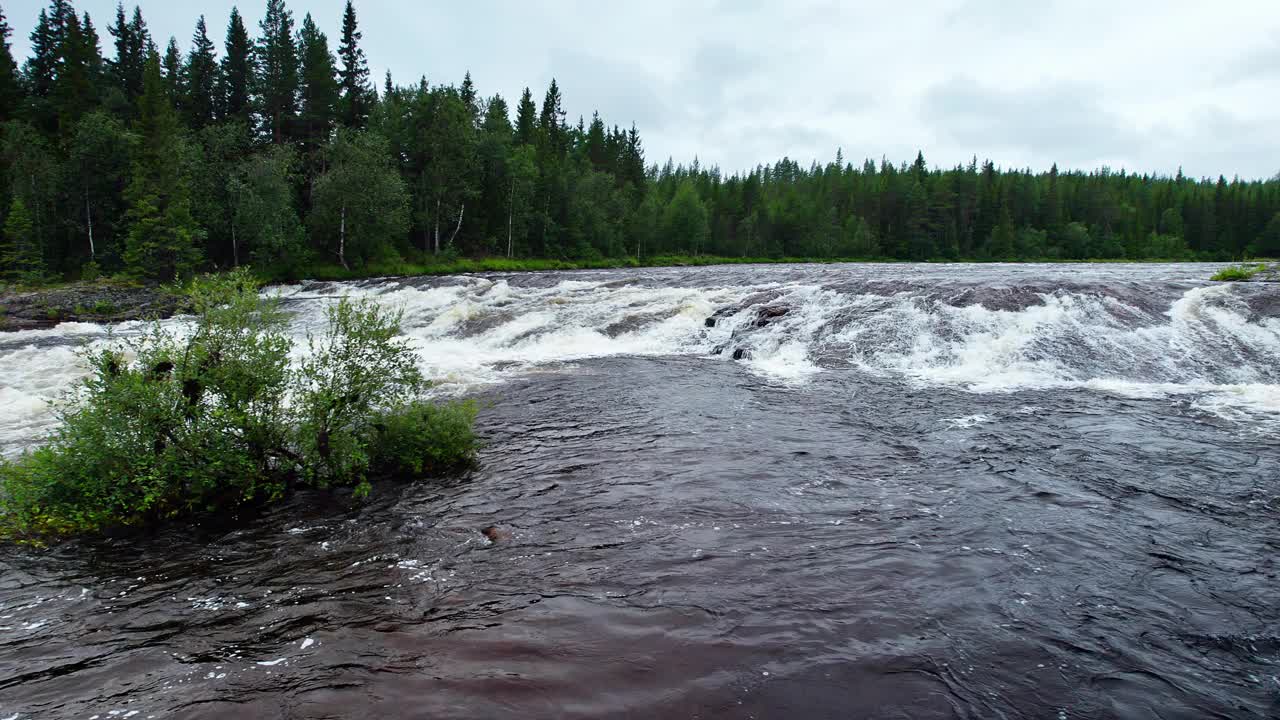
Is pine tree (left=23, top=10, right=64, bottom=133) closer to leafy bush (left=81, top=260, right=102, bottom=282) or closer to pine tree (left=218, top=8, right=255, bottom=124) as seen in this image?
pine tree (left=218, top=8, right=255, bottom=124)

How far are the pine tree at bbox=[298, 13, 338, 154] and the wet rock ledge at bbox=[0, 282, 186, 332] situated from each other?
957 inches

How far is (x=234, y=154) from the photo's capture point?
166 feet

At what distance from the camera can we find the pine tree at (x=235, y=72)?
61094mm

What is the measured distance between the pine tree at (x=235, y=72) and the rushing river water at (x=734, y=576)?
6030cm

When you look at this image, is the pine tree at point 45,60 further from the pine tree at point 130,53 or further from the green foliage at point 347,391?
the green foliage at point 347,391

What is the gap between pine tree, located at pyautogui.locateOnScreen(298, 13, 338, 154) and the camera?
2194 inches

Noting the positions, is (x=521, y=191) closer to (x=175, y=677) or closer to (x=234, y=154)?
(x=234, y=154)

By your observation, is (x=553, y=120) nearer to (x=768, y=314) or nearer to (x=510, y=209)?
(x=510, y=209)

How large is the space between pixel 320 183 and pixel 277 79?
51.2 feet

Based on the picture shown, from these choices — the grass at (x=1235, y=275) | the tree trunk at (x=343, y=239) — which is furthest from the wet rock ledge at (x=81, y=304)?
the grass at (x=1235, y=275)

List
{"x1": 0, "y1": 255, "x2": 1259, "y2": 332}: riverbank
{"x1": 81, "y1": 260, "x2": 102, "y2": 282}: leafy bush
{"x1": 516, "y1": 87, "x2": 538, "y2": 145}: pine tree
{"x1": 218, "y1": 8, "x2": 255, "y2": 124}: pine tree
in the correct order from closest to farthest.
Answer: {"x1": 0, "y1": 255, "x2": 1259, "y2": 332}: riverbank
{"x1": 81, "y1": 260, "x2": 102, "y2": 282}: leafy bush
{"x1": 218, "y1": 8, "x2": 255, "y2": 124}: pine tree
{"x1": 516, "y1": 87, "x2": 538, "y2": 145}: pine tree

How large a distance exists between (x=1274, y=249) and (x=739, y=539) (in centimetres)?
13051

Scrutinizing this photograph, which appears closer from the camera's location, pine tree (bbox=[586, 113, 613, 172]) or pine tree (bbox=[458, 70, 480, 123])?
pine tree (bbox=[458, 70, 480, 123])

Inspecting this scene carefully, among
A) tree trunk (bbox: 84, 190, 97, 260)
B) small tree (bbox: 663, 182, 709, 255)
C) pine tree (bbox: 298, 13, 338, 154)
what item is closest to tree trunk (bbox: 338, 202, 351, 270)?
pine tree (bbox: 298, 13, 338, 154)
